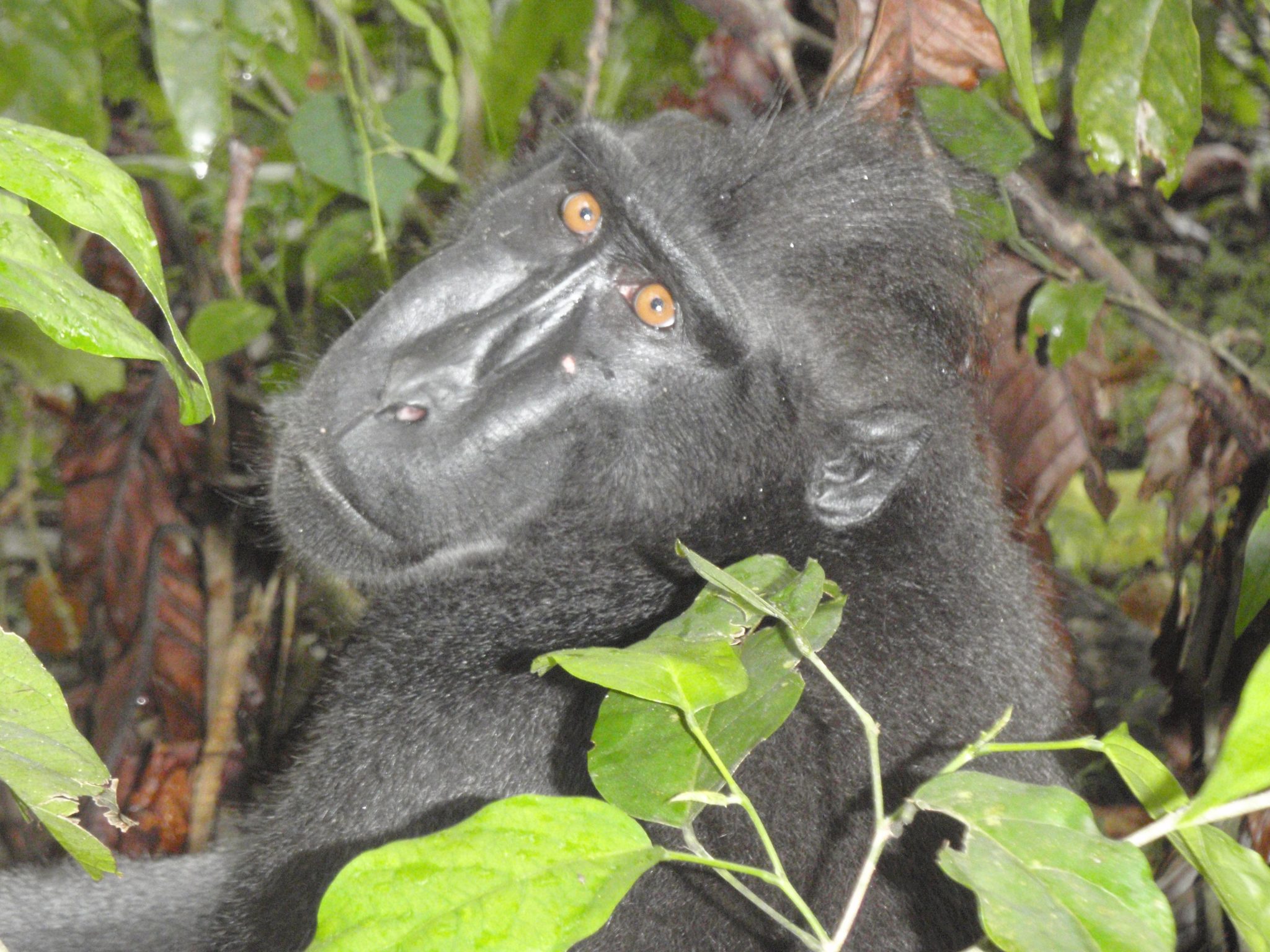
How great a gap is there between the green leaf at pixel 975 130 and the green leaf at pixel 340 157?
59.2 inches

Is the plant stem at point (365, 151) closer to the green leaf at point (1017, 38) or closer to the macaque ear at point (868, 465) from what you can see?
the macaque ear at point (868, 465)

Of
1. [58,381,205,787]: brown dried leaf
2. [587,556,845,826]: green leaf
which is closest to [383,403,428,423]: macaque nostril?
[587,556,845,826]: green leaf

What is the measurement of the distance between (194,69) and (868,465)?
1734 millimetres

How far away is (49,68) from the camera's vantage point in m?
2.99

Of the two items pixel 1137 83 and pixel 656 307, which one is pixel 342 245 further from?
pixel 1137 83

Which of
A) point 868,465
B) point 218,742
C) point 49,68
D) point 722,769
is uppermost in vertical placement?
point 49,68

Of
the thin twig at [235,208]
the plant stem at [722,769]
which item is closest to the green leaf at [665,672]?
the plant stem at [722,769]

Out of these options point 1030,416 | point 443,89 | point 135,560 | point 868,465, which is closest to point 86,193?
point 868,465

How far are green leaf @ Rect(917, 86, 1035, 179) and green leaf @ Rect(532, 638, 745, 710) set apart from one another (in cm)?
164

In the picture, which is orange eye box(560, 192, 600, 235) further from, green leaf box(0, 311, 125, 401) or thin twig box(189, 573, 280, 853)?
thin twig box(189, 573, 280, 853)

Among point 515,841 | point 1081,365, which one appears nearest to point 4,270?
point 515,841

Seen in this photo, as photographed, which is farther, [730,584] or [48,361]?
[48,361]

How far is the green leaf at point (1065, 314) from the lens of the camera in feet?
10.4

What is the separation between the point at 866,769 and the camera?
1.87 m
